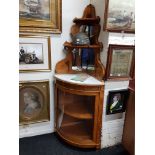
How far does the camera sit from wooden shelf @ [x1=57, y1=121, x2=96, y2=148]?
195 centimetres

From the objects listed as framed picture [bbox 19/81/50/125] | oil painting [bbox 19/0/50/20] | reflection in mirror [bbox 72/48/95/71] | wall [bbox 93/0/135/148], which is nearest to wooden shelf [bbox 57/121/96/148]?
wall [bbox 93/0/135/148]

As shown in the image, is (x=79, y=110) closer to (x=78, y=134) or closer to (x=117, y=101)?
(x=78, y=134)

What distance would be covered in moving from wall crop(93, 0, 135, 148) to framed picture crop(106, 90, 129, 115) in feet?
0.14

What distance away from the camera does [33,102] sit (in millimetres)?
2109

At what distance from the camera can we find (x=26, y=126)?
2117 mm

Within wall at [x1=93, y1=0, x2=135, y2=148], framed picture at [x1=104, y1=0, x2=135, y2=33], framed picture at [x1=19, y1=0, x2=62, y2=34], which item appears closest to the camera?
framed picture at [x1=104, y1=0, x2=135, y2=33]

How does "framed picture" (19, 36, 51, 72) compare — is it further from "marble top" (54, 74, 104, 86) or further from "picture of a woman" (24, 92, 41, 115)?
"picture of a woman" (24, 92, 41, 115)

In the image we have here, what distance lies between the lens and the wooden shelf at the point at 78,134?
6.41 feet

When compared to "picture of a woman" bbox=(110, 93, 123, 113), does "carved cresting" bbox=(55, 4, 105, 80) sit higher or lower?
higher

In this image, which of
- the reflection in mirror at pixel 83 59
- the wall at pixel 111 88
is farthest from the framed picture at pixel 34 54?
the wall at pixel 111 88

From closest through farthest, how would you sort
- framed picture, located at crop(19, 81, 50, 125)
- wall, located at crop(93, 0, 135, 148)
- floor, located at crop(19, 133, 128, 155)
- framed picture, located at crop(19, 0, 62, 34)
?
wall, located at crop(93, 0, 135, 148), framed picture, located at crop(19, 0, 62, 34), floor, located at crop(19, 133, 128, 155), framed picture, located at crop(19, 81, 50, 125)

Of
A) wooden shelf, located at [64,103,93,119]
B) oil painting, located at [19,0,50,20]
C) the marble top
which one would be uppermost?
oil painting, located at [19,0,50,20]

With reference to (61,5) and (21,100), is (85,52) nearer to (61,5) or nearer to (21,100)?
(61,5)

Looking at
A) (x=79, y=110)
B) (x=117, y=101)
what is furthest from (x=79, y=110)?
(x=117, y=101)
